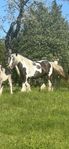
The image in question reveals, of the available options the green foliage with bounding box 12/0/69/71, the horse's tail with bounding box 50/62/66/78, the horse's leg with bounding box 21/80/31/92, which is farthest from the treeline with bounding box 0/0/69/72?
the horse's leg with bounding box 21/80/31/92

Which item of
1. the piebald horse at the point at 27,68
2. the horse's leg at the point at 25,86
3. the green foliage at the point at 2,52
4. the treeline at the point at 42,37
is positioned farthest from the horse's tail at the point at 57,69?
the green foliage at the point at 2,52

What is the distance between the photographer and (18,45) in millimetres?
47844

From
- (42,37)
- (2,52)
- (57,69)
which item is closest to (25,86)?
(57,69)

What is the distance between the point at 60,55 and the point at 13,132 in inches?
1188

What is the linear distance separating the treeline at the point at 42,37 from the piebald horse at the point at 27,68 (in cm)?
1410

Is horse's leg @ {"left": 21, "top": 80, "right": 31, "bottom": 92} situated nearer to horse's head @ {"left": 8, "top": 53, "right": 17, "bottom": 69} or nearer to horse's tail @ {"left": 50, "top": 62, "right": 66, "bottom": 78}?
horse's head @ {"left": 8, "top": 53, "right": 17, "bottom": 69}

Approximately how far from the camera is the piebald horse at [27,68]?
29.1 meters

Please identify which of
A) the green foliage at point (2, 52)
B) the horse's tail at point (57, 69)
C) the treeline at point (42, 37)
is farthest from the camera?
the treeline at point (42, 37)

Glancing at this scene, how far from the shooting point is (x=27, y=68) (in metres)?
29.3

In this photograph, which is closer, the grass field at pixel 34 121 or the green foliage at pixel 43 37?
the grass field at pixel 34 121

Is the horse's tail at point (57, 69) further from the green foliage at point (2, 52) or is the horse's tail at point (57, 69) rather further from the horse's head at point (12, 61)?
the green foliage at point (2, 52)

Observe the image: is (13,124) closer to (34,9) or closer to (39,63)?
(39,63)

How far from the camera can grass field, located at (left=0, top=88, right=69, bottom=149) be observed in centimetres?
1592

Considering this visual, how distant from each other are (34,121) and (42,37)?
92.7ft
